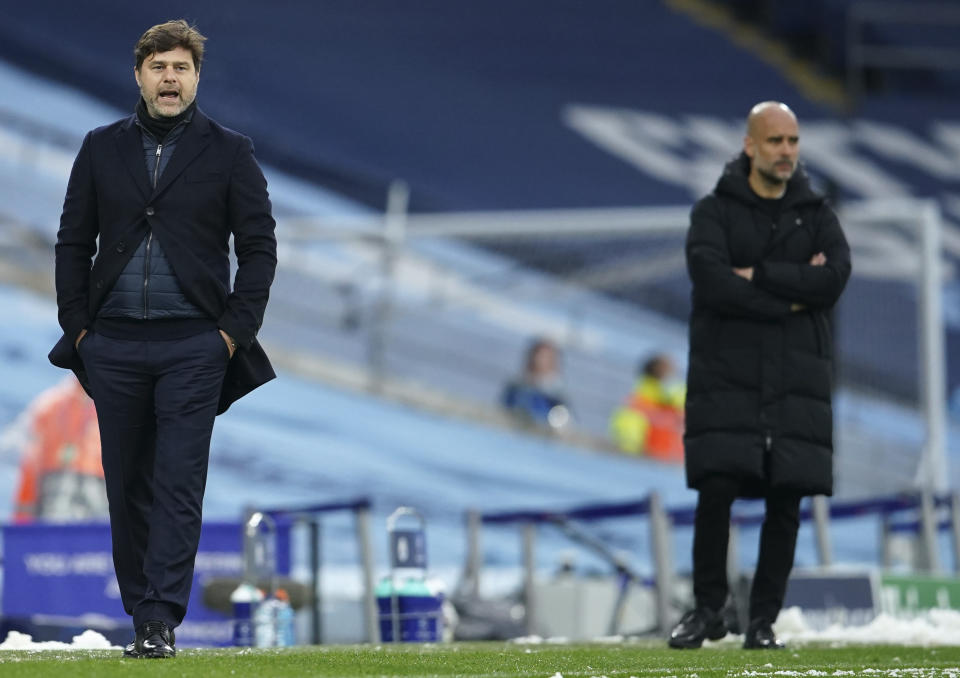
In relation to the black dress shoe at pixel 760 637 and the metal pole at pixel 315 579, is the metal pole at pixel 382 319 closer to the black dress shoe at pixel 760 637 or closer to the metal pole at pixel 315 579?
the metal pole at pixel 315 579

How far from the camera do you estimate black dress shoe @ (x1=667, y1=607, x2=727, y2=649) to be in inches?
177

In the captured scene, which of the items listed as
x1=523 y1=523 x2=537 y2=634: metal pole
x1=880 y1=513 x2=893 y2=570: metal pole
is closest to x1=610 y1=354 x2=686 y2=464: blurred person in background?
x1=880 y1=513 x2=893 y2=570: metal pole

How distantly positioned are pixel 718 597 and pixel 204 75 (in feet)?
42.7

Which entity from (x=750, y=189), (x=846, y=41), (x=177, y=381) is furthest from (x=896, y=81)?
(x=177, y=381)

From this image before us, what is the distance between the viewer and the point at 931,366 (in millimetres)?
11008

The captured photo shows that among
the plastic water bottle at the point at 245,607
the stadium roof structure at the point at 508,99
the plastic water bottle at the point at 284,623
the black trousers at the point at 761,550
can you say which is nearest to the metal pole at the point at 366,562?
the plastic water bottle at the point at 284,623

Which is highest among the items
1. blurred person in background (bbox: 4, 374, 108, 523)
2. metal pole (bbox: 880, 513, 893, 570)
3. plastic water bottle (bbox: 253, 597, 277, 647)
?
blurred person in background (bbox: 4, 374, 108, 523)

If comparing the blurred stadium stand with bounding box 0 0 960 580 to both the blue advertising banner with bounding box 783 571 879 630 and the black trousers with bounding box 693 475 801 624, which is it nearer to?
the blue advertising banner with bounding box 783 571 879 630

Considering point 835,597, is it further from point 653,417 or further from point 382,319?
point 382,319

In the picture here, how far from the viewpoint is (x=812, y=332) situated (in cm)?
454

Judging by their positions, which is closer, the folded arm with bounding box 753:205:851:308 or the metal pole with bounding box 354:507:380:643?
the folded arm with bounding box 753:205:851:308

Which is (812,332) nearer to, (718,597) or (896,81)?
(718,597)

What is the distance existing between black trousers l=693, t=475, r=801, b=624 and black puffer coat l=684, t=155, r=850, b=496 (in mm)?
65

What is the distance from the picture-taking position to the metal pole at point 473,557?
313 inches
